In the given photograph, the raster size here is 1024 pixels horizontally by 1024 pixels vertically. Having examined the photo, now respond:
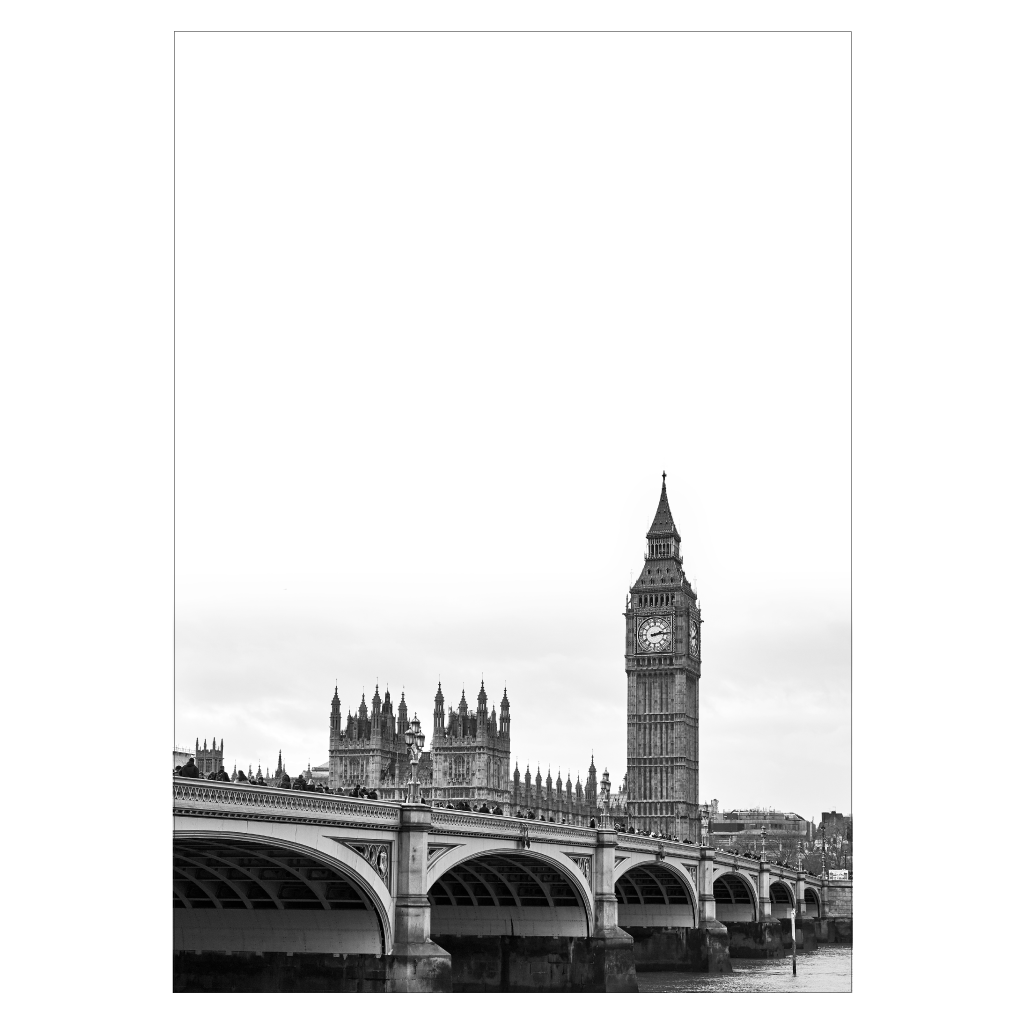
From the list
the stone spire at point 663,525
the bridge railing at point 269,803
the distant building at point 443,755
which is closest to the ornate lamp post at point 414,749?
the bridge railing at point 269,803

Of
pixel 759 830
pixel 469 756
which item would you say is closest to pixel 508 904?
pixel 469 756

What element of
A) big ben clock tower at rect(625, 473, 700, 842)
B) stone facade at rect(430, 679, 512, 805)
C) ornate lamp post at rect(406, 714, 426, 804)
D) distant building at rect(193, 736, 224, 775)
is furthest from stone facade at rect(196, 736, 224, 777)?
ornate lamp post at rect(406, 714, 426, 804)

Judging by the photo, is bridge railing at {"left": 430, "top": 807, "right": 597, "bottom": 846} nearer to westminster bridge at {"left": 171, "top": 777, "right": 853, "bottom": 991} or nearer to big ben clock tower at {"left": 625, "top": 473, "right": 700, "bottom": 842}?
westminster bridge at {"left": 171, "top": 777, "right": 853, "bottom": 991}

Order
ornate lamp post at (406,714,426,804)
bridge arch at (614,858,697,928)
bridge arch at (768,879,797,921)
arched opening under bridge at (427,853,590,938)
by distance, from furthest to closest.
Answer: bridge arch at (768,879,797,921) < bridge arch at (614,858,697,928) < arched opening under bridge at (427,853,590,938) < ornate lamp post at (406,714,426,804)

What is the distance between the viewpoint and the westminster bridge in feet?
98.7

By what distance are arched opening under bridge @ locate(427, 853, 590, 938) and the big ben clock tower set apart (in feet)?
190

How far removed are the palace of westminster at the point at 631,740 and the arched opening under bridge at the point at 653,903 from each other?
3742 cm

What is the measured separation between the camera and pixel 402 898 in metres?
33.2

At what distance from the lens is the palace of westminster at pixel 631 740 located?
3994 inches

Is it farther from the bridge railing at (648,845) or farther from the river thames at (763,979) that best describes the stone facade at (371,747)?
the bridge railing at (648,845)
